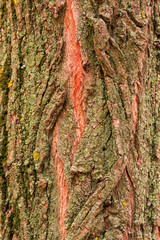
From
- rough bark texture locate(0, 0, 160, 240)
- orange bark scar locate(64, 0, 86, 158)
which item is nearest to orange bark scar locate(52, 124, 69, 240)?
rough bark texture locate(0, 0, 160, 240)

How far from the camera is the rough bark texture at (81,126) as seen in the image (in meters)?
1.39

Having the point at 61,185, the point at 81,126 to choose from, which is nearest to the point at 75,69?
the point at 81,126

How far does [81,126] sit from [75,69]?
325mm

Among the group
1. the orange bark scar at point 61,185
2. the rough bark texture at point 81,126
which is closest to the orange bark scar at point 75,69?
the rough bark texture at point 81,126

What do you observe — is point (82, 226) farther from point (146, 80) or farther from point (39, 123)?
point (146, 80)

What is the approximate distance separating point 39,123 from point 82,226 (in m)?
0.61

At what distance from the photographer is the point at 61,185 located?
57.1 inches

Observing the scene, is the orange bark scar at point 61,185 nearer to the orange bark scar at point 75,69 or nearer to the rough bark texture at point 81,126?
the rough bark texture at point 81,126

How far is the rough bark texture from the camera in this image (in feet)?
4.57

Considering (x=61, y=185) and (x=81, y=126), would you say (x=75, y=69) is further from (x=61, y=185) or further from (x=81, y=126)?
(x=61, y=185)

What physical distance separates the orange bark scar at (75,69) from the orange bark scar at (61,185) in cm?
11

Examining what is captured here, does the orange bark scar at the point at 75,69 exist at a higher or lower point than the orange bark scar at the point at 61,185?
higher

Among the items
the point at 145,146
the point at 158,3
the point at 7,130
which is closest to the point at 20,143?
the point at 7,130

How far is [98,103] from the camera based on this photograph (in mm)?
1434
